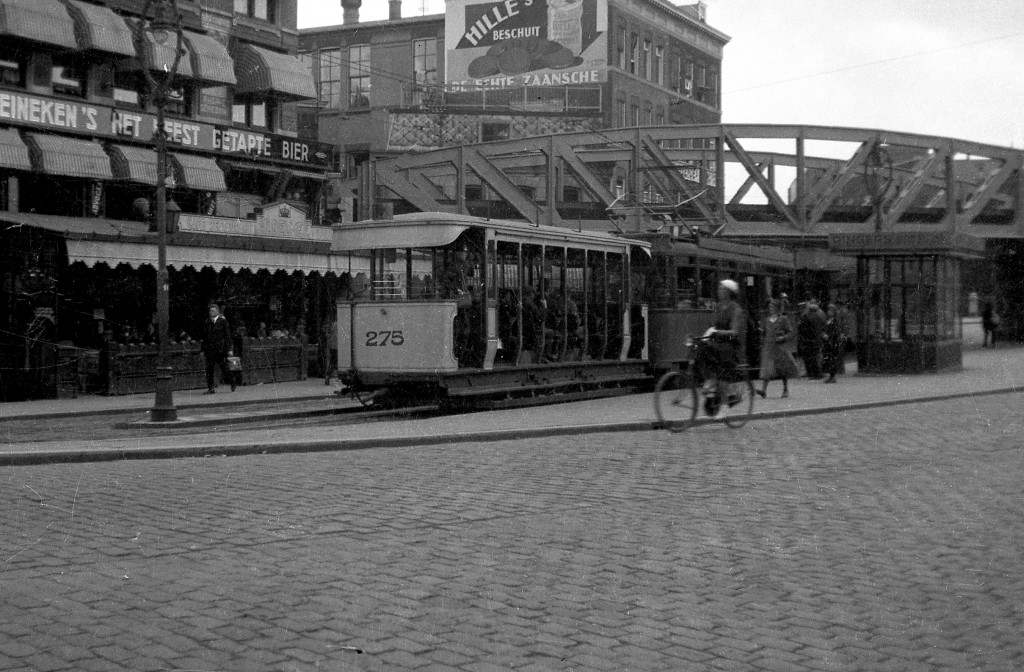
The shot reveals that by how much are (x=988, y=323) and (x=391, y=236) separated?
114 feet

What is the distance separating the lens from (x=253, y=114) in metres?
39.5

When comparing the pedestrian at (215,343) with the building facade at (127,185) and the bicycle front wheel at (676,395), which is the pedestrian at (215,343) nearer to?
the building facade at (127,185)

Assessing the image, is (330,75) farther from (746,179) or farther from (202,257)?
(202,257)

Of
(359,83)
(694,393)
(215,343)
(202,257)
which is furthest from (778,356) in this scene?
(359,83)

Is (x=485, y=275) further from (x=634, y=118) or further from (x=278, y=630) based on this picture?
(x=634, y=118)

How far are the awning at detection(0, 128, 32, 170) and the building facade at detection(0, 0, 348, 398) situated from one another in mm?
33

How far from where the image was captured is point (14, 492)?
10.1m

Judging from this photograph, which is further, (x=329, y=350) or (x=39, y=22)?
(x=39, y=22)

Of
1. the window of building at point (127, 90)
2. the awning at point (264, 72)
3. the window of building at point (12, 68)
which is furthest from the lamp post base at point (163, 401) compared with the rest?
the awning at point (264, 72)

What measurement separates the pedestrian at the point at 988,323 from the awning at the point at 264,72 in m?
27.3

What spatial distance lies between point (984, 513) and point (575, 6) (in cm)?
5326

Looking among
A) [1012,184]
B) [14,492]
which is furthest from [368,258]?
[1012,184]

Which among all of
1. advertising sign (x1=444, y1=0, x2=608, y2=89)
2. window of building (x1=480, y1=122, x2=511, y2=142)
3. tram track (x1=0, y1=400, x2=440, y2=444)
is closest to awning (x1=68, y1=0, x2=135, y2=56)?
tram track (x1=0, y1=400, x2=440, y2=444)

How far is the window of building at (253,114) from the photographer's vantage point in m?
38.9
